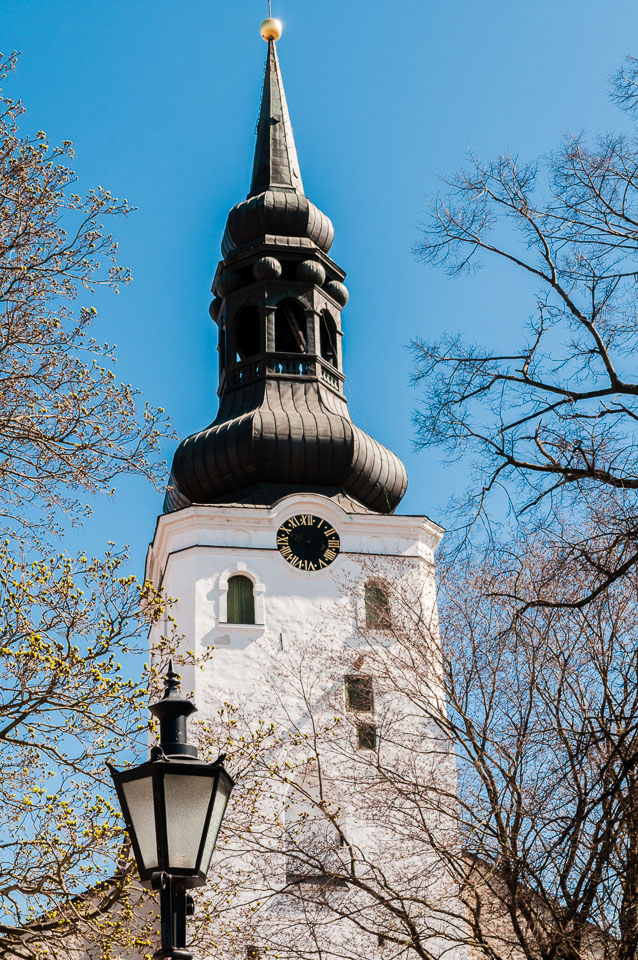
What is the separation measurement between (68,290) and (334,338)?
27.2m

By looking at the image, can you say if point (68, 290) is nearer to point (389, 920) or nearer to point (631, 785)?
point (631, 785)

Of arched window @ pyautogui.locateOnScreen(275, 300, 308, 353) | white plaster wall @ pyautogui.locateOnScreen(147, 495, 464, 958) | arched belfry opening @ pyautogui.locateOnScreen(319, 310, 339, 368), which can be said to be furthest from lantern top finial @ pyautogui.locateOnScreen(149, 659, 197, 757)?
arched belfry opening @ pyautogui.locateOnScreen(319, 310, 339, 368)

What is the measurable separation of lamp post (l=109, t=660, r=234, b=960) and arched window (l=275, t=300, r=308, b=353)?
3012 cm

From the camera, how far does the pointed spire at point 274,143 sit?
41156mm

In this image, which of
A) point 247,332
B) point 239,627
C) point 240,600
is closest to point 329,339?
point 247,332

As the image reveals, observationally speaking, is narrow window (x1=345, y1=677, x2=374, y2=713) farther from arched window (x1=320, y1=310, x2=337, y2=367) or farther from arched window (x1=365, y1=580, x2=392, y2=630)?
arched window (x1=320, y1=310, x2=337, y2=367)

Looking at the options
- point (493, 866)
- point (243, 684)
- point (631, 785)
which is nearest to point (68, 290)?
point (631, 785)

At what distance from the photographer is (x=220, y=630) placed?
107 ft

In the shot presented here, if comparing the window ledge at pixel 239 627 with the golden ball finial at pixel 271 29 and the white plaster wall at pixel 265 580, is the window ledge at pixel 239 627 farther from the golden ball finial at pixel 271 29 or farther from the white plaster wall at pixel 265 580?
the golden ball finial at pixel 271 29

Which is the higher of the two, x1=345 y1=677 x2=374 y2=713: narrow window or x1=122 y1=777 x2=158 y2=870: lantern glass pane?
x1=345 y1=677 x2=374 y2=713: narrow window

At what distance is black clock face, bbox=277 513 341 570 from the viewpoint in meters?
33.8

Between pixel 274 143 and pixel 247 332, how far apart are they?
697 centimetres

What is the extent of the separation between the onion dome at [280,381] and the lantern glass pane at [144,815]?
2530cm

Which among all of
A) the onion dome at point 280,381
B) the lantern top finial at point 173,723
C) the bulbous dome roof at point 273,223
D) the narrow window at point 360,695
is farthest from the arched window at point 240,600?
the lantern top finial at point 173,723
